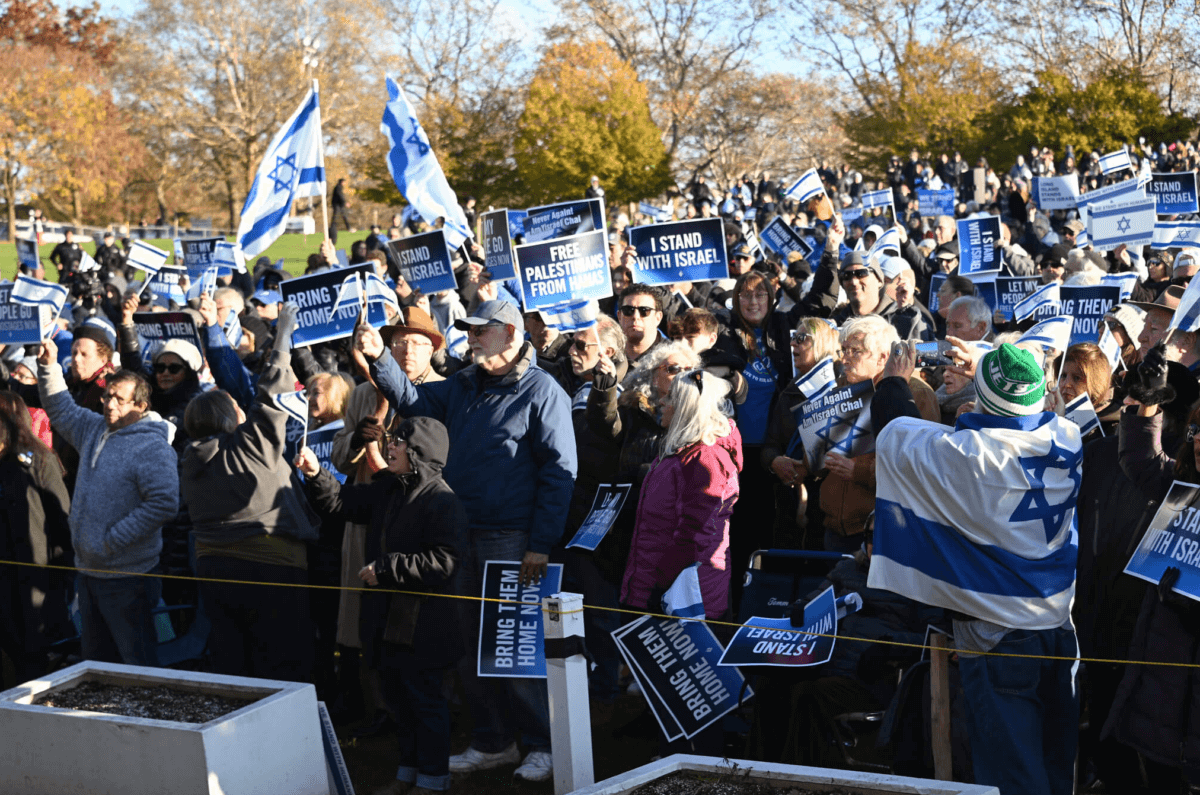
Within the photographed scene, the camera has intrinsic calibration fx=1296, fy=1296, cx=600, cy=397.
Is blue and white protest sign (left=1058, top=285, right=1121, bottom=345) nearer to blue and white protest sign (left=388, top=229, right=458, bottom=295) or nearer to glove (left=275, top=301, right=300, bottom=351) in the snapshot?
blue and white protest sign (left=388, top=229, right=458, bottom=295)

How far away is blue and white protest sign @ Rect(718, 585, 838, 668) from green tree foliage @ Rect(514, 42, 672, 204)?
127 feet

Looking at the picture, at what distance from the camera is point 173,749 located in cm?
457

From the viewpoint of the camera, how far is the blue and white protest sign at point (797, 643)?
15.9 ft

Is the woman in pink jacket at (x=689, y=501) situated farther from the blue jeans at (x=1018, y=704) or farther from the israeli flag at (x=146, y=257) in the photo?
the israeli flag at (x=146, y=257)

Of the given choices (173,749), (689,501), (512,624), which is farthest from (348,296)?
(173,749)

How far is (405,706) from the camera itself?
228 inches

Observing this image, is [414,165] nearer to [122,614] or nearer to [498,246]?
[498,246]

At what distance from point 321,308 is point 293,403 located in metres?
1.63

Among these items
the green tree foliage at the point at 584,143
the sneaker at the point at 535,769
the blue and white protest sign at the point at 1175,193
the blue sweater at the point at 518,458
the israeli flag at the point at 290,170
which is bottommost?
the sneaker at the point at 535,769

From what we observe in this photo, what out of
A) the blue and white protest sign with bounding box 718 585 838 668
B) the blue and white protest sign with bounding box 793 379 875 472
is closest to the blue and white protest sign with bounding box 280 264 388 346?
the blue and white protest sign with bounding box 793 379 875 472

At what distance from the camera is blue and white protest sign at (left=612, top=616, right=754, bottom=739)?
526 centimetres

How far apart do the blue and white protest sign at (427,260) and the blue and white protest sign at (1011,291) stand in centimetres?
444

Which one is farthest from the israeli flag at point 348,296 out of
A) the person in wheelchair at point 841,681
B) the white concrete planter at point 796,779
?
the white concrete planter at point 796,779

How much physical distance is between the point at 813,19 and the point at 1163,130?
25.6m
